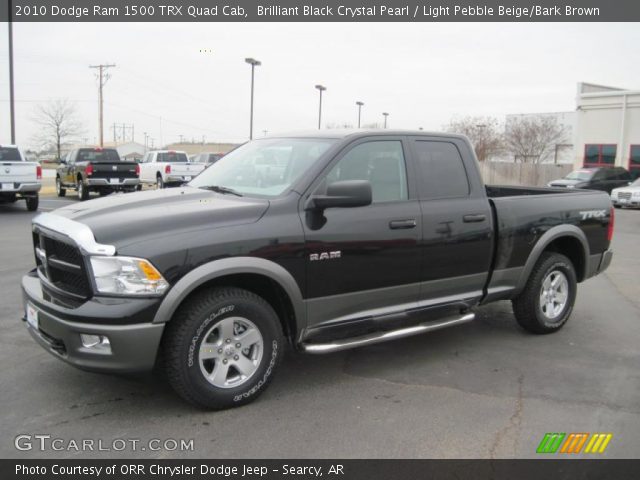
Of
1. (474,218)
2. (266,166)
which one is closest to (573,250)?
(474,218)

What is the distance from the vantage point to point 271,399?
414cm

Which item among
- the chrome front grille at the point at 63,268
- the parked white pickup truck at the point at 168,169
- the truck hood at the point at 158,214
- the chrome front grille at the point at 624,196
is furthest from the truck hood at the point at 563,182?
the chrome front grille at the point at 63,268

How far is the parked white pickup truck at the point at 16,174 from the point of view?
15273mm

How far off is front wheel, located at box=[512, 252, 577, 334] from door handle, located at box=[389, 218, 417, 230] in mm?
1757

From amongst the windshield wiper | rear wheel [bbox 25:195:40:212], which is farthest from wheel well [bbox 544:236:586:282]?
rear wheel [bbox 25:195:40:212]

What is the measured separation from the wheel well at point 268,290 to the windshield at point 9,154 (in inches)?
550

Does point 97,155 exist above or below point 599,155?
below

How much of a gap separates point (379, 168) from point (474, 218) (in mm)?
1000

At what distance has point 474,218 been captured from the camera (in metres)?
5.05

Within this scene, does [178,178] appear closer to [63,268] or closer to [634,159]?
[63,268]

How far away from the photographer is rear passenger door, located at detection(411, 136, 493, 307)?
4.80 m

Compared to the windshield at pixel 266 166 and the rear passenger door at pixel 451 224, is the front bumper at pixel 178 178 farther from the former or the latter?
the rear passenger door at pixel 451 224

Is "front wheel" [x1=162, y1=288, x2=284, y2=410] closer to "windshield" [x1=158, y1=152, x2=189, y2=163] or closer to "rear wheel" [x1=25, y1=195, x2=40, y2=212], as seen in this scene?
"rear wheel" [x1=25, y1=195, x2=40, y2=212]
